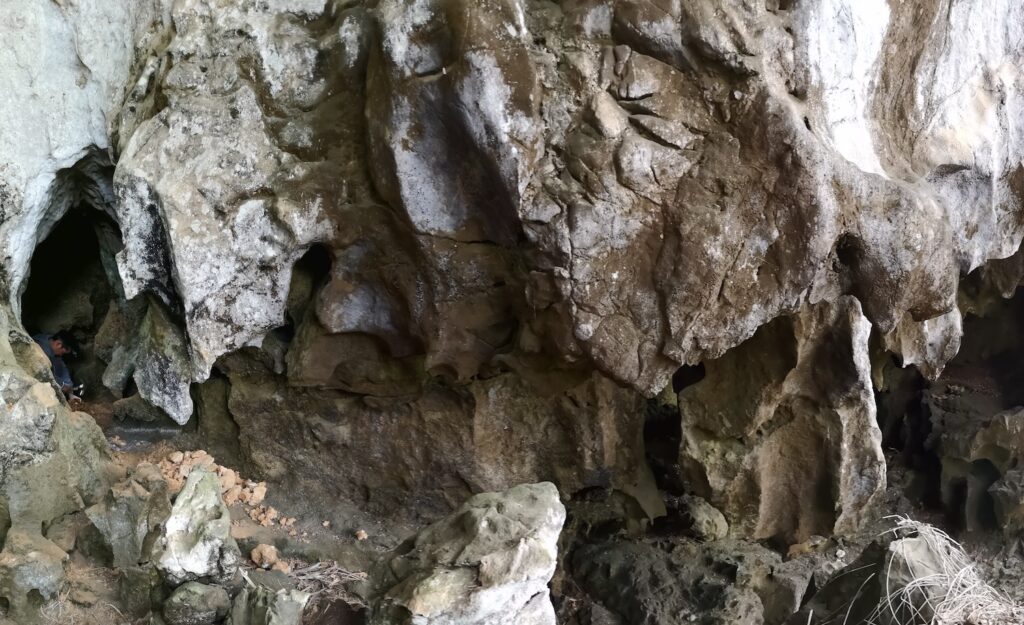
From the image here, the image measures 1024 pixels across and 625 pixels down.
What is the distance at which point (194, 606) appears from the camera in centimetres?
257

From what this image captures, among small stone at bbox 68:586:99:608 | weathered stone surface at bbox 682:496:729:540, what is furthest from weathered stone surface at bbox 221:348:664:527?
small stone at bbox 68:586:99:608

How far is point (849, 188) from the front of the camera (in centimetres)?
312

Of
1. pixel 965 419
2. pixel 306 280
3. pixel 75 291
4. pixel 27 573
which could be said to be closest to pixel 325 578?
pixel 27 573

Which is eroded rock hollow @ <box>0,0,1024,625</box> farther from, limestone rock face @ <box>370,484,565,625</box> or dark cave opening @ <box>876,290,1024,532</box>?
dark cave opening @ <box>876,290,1024,532</box>

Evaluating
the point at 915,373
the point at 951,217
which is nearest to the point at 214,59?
the point at 951,217

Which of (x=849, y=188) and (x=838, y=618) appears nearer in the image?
(x=849, y=188)

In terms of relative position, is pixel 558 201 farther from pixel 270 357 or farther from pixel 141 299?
pixel 141 299

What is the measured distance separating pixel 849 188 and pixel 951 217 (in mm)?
1143

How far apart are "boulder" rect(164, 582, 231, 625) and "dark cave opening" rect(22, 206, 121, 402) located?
1897mm

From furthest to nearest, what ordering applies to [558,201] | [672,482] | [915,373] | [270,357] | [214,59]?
[915,373], [672,482], [270,357], [214,59], [558,201]

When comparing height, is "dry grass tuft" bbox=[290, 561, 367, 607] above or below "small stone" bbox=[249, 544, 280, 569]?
below

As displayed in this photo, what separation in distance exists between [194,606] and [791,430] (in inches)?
119

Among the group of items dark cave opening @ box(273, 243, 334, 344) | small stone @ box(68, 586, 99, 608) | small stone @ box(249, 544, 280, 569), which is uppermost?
dark cave opening @ box(273, 243, 334, 344)

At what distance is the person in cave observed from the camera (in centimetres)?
403
